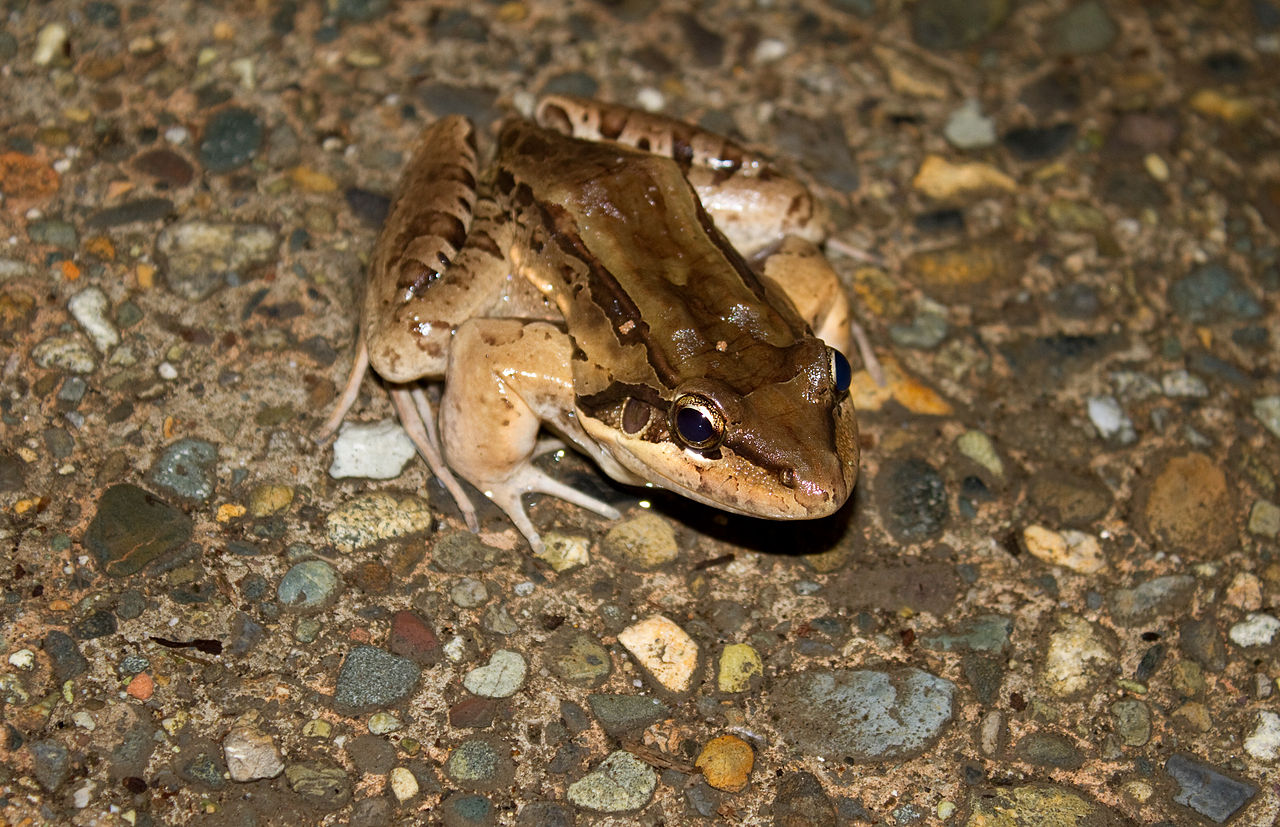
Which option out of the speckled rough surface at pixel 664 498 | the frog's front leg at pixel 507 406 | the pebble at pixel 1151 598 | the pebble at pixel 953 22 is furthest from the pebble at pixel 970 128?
the frog's front leg at pixel 507 406

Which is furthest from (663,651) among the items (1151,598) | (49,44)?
(49,44)

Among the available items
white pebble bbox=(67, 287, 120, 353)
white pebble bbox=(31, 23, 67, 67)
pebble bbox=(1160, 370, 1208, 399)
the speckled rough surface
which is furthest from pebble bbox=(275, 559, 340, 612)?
pebble bbox=(1160, 370, 1208, 399)

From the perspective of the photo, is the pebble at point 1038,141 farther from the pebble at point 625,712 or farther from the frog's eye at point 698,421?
the pebble at point 625,712

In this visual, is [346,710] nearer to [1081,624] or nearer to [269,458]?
[269,458]

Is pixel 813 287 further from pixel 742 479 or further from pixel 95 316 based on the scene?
pixel 95 316

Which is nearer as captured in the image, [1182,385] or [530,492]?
[530,492]

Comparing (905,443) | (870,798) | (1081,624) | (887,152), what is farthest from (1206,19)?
(870,798)
